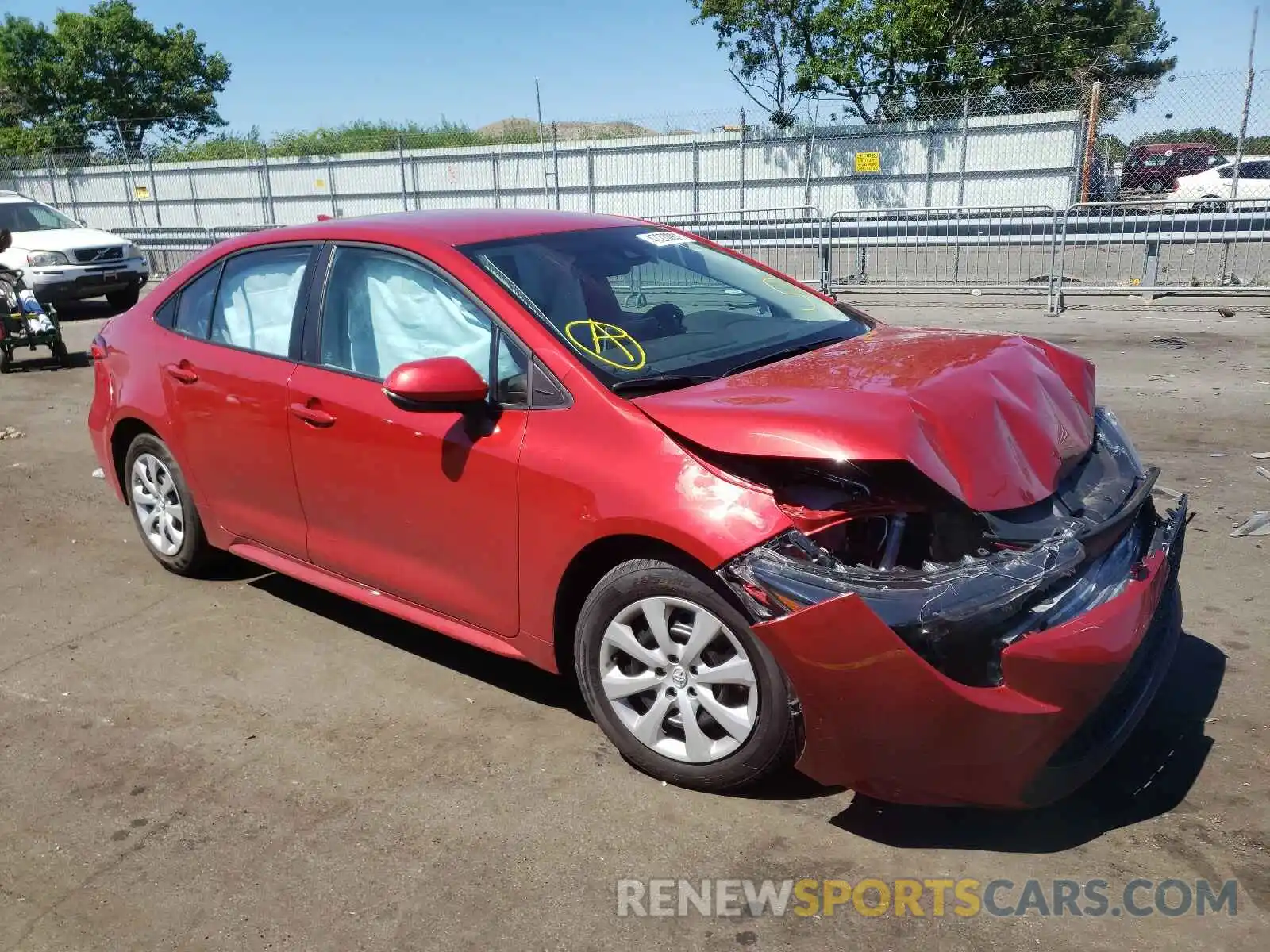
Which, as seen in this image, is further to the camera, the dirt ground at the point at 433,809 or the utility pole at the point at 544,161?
the utility pole at the point at 544,161

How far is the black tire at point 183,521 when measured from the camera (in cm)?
487

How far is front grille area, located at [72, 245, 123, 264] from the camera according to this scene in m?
15.7

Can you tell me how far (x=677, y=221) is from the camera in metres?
17.3

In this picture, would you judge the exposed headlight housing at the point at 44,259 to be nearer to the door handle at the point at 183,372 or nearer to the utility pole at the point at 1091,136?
the door handle at the point at 183,372

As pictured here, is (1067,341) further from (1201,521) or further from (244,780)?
(244,780)

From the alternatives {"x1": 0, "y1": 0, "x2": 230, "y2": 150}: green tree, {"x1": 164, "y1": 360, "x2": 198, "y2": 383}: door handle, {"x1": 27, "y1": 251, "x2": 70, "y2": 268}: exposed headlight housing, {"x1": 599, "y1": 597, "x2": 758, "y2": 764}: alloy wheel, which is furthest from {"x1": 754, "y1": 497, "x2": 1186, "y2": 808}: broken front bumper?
{"x1": 0, "y1": 0, "x2": 230, "y2": 150}: green tree

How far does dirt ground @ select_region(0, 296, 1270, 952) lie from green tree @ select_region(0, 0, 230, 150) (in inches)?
1706

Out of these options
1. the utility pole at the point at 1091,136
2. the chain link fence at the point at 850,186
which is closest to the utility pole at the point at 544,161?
the chain link fence at the point at 850,186

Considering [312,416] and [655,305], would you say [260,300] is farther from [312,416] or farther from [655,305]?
[655,305]

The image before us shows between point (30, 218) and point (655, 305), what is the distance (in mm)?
16010

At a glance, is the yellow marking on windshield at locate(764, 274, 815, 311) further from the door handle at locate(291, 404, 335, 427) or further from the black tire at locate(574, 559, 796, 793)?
the door handle at locate(291, 404, 335, 427)

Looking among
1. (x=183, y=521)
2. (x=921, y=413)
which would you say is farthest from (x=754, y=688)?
(x=183, y=521)

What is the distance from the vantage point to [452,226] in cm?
403

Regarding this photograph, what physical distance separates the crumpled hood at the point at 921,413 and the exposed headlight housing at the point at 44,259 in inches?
590
